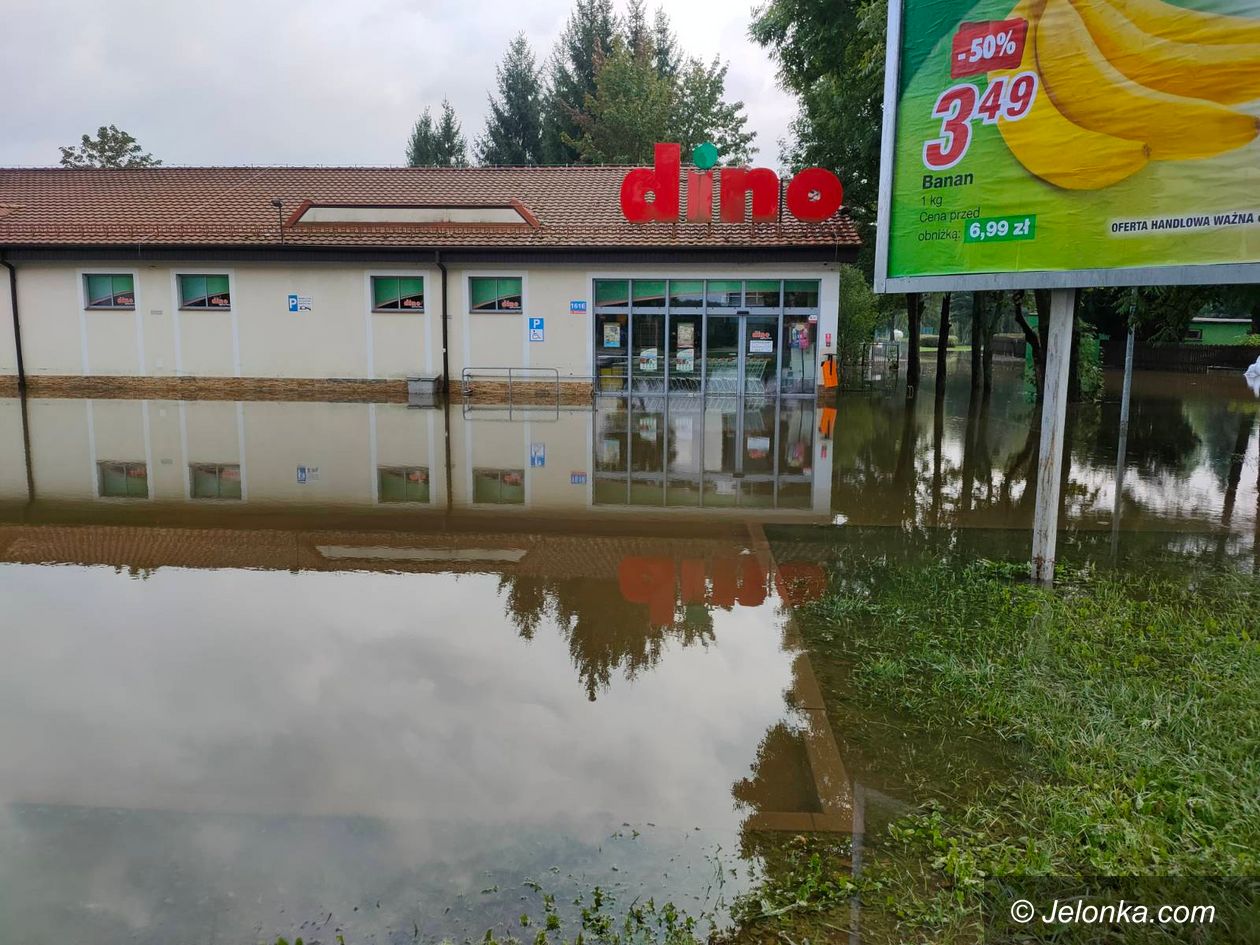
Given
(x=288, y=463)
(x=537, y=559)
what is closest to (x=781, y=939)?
(x=537, y=559)

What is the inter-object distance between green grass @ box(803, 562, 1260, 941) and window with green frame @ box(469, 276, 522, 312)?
16596 mm

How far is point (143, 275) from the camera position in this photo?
23141 mm

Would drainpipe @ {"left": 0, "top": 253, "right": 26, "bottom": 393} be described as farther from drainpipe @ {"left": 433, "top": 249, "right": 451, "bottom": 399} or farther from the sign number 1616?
the sign number 1616

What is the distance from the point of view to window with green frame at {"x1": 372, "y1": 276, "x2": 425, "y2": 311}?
22.8 meters

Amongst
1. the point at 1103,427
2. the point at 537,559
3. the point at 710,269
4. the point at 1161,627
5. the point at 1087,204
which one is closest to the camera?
the point at 1161,627

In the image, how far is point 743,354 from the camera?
22.7 metres

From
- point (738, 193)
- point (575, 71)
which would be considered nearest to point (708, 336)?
point (738, 193)

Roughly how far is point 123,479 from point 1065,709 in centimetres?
1080

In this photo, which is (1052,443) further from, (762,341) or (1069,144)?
(762,341)

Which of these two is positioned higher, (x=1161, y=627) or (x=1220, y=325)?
(x=1220, y=325)

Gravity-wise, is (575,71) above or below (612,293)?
above

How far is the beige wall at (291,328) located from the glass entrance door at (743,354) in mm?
1224

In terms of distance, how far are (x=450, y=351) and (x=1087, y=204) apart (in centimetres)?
1775

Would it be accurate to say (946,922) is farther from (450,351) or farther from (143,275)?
(143,275)
